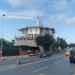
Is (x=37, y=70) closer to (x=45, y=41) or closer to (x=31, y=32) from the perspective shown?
(x=45, y=41)

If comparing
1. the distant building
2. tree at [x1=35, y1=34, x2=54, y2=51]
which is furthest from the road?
the distant building

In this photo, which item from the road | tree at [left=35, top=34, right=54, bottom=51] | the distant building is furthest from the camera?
the distant building

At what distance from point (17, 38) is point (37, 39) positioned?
54.2 ft

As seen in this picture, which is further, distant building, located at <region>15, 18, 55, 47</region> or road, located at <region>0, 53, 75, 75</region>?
distant building, located at <region>15, 18, 55, 47</region>

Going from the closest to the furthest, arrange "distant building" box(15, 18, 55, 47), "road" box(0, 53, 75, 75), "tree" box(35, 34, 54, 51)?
"road" box(0, 53, 75, 75) → "tree" box(35, 34, 54, 51) → "distant building" box(15, 18, 55, 47)

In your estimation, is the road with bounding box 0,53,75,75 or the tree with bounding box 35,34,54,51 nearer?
the road with bounding box 0,53,75,75

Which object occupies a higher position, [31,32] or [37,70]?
[31,32]

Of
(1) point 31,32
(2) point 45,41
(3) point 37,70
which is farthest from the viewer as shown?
(1) point 31,32

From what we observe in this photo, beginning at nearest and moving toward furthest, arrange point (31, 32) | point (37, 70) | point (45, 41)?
point (37, 70)
point (45, 41)
point (31, 32)

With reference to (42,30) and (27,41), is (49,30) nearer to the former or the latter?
(42,30)

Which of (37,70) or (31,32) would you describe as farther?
(31,32)

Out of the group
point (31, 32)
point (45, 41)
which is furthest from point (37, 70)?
point (31, 32)

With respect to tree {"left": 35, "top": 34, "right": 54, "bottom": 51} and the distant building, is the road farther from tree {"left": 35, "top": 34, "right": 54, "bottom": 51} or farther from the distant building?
the distant building

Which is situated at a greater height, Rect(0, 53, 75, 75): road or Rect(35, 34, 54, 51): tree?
Rect(35, 34, 54, 51): tree
